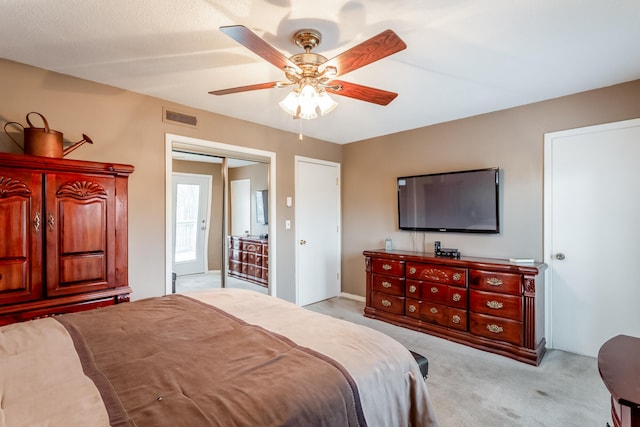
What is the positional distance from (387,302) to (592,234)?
2151 mm

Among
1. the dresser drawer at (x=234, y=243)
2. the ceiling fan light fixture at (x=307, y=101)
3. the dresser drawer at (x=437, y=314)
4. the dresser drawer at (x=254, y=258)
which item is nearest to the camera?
the ceiling fan light fixture at (x=307, y=101)

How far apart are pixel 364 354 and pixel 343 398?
232 mm

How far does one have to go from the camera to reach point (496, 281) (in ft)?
9.93

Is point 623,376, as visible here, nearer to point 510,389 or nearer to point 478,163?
point 510,389

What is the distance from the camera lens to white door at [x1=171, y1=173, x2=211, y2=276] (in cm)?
348

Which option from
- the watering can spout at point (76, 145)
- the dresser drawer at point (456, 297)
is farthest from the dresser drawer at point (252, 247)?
the dresser drawer at point (456, 297)

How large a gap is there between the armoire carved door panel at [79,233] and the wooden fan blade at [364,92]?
188 centimetres

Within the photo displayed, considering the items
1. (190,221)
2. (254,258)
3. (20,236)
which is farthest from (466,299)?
(20,236)

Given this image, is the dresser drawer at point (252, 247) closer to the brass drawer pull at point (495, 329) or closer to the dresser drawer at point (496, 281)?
the dresser drawer at point (496, 281)

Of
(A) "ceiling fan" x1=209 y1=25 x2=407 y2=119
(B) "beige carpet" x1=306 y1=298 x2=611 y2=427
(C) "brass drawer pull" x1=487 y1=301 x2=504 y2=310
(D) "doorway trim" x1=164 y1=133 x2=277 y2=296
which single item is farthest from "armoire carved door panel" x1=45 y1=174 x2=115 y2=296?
(C) "brass drawer pull" x1=487 y1=301 x2=504 y2=310

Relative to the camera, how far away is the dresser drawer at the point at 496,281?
291 cm

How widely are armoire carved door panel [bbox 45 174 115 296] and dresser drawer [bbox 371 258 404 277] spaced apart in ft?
9.20

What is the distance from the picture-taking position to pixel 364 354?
124 cm

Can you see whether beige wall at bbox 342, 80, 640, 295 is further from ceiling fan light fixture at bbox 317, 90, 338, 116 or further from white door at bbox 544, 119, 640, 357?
ceiling fan light fixture at bbox 317, 90, 338, 116
